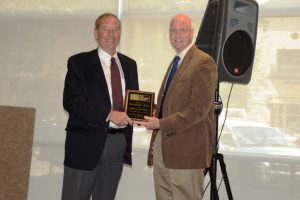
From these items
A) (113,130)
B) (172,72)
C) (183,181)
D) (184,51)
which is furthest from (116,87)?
(183,181)

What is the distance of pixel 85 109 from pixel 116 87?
278mm

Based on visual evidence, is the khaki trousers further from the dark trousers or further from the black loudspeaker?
the black loudspeaker

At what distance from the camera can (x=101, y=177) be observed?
259cm

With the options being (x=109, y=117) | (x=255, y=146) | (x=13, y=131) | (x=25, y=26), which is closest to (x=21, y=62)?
(x=25, y=26)

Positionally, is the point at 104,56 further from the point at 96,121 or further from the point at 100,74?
the point at 96,121

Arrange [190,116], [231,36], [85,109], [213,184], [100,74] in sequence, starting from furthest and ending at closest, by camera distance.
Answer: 1. [231,36]
2. [213,184]
3. [100,74]
4. [85,109]
5. [190,116]

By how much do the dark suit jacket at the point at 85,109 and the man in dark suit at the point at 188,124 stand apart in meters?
0.30

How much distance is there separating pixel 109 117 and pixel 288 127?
208 centimetres

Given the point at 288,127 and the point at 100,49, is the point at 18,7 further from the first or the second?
the point at 288,127

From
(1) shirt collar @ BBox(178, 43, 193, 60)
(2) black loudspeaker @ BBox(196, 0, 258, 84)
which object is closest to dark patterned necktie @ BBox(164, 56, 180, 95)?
(1) shirt collar @ BBox(178, 43, 193, 60)

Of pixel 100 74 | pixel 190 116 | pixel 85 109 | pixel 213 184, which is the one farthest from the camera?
pixel 213 184

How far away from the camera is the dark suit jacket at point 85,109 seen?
246 centimetres

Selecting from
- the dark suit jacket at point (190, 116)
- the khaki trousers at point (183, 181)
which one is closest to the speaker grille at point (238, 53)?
the dark suit jacket at point (190, 116)

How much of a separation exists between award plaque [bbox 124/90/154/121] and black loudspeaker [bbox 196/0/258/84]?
0.72 meters
